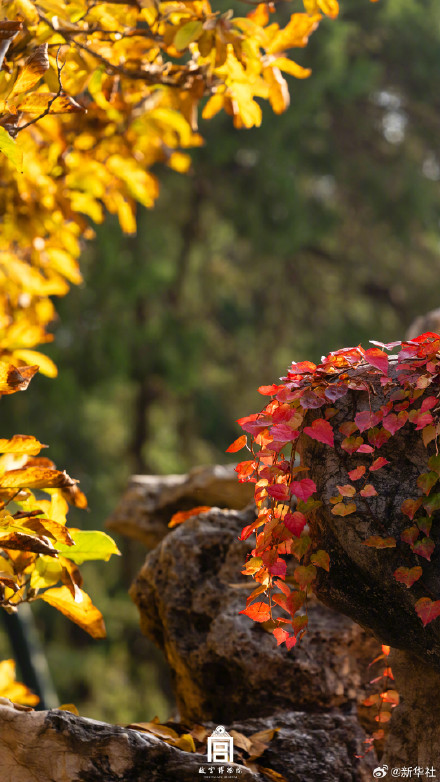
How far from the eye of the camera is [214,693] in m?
1.76

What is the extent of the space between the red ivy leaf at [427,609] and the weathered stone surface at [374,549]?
3cm

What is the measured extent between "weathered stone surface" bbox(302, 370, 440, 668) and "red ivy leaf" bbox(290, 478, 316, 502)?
4cm

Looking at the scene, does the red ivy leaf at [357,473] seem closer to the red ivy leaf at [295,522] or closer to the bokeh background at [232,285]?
the red ivy leaf at [295,522]

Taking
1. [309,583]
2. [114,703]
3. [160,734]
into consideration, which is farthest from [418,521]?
[114,703]

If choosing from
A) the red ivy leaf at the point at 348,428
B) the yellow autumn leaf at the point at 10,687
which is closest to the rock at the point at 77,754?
the red ivy leaf at the point at 348,428

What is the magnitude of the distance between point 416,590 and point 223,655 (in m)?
0.75

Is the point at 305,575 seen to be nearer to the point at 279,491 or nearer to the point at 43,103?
the point at 279,491

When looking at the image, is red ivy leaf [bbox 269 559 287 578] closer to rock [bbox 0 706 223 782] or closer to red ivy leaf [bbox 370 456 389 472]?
red ivy leaf [bbox 370 456 389 472]

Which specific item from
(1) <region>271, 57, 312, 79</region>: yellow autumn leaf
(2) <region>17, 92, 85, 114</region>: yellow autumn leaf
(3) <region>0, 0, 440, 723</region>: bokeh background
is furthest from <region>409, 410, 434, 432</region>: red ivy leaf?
(3) <region>0, 0, 440, 723</region>: bokeh background

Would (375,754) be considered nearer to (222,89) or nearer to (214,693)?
(214,693)

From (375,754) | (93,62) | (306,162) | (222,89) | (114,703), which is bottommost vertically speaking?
(375,754)

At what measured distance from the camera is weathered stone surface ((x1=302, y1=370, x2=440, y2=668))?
1.13 metres

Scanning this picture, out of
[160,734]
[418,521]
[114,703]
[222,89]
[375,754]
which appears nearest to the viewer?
[418,521]

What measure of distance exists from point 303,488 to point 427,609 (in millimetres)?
249
